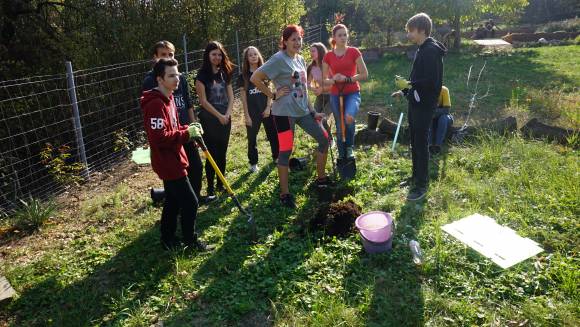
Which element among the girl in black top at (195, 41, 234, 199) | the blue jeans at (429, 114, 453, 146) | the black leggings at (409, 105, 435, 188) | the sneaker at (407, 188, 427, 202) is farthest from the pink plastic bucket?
the blue jeans at (429, 114, 453, 146)

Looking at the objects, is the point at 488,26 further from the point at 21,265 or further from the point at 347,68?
the point at 21,265

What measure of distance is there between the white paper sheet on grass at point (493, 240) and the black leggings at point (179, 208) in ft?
7.28

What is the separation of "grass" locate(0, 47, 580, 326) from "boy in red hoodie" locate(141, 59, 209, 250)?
416 millimetres

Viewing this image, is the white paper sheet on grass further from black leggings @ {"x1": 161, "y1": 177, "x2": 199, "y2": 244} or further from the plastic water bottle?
black leggings @ {"x1": 161, "y1": 177, "x2": 199, "y2": 244}

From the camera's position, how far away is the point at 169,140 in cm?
320

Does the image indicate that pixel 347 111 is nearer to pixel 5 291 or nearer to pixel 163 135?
pixel 163 135

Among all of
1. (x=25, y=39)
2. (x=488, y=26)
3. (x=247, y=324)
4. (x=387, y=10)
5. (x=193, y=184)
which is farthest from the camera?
(x=488, y=26)

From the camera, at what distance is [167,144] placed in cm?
323

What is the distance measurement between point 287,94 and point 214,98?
93 cm

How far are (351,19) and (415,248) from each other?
20.1 meters

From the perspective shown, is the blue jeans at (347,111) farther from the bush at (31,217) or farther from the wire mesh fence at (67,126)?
the bush at (31,217)

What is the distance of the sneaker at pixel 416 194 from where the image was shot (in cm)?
430

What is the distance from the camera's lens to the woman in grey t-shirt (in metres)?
4.02

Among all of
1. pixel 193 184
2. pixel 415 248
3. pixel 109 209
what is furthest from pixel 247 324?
pixel 109 209
